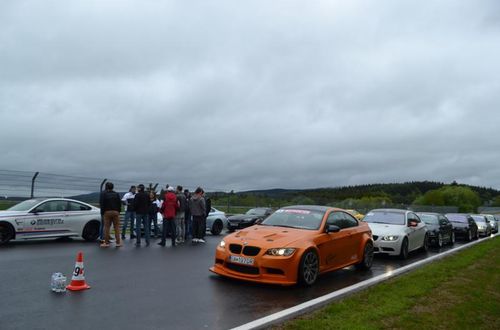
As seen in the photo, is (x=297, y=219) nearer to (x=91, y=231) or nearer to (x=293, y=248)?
(x=293, y=248)

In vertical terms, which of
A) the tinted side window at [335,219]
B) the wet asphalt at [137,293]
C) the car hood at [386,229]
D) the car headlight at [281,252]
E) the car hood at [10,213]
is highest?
the car hood at [10,213]

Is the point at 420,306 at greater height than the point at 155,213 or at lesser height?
lesser

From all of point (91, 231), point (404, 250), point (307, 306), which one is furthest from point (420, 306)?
point (91, 231)

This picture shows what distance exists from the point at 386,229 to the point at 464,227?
35.2ft

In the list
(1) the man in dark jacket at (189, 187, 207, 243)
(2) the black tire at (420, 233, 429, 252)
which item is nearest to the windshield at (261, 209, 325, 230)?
(1) the man in dark jacket at (189, 187, 207, 243)

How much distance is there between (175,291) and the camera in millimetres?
7949

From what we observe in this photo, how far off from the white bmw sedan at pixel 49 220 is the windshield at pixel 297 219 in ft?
24.0

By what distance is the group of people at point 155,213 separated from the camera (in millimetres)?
13797

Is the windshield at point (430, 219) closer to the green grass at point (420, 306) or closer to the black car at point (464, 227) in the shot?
the black car at point (464, 227)

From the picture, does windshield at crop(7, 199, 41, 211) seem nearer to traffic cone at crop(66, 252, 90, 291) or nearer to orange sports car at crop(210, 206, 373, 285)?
traffic cone at crop(66, 252, 90, 291)

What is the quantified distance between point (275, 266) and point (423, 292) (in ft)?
8.22

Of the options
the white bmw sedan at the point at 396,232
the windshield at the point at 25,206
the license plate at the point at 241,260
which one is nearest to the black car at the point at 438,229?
the white bmw sedan at the point at 396,232

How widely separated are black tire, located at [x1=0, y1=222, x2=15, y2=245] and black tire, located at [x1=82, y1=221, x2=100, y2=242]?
2.23 metres

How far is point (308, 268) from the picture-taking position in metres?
8.88
